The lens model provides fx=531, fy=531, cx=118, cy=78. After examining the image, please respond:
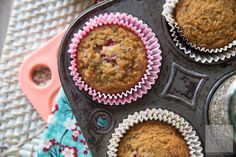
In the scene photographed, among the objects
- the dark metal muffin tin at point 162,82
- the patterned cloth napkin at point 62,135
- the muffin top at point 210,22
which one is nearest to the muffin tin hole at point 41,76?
the patterned cloth napkin at point 62,135

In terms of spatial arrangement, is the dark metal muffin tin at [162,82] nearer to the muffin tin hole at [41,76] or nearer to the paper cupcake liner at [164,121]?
the paper cupcake liner at [164,121]

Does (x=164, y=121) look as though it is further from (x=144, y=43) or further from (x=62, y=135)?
(x=62, y=135)

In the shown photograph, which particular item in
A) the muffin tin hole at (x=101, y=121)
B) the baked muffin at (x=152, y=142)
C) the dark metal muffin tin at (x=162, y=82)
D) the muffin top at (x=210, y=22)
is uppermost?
the muffin top at (x=210, y=22)

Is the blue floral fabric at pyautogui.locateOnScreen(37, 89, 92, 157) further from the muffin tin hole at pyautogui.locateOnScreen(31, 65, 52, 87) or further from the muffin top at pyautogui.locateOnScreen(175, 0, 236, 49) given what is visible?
the muffin top at pyautogui.locateOnScreen(175, 0, 236, 49)

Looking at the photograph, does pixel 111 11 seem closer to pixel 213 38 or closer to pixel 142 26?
pixel 142 26

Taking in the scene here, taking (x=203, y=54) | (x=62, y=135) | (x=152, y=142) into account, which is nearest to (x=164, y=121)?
(x=152, y=142)

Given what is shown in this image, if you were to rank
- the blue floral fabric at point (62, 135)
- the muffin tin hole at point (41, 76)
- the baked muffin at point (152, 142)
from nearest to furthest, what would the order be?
the baked muffin at point (152, 142) < the blue floral fabric at point (62, 135) < the muffin tin hole at point (41, 76)
